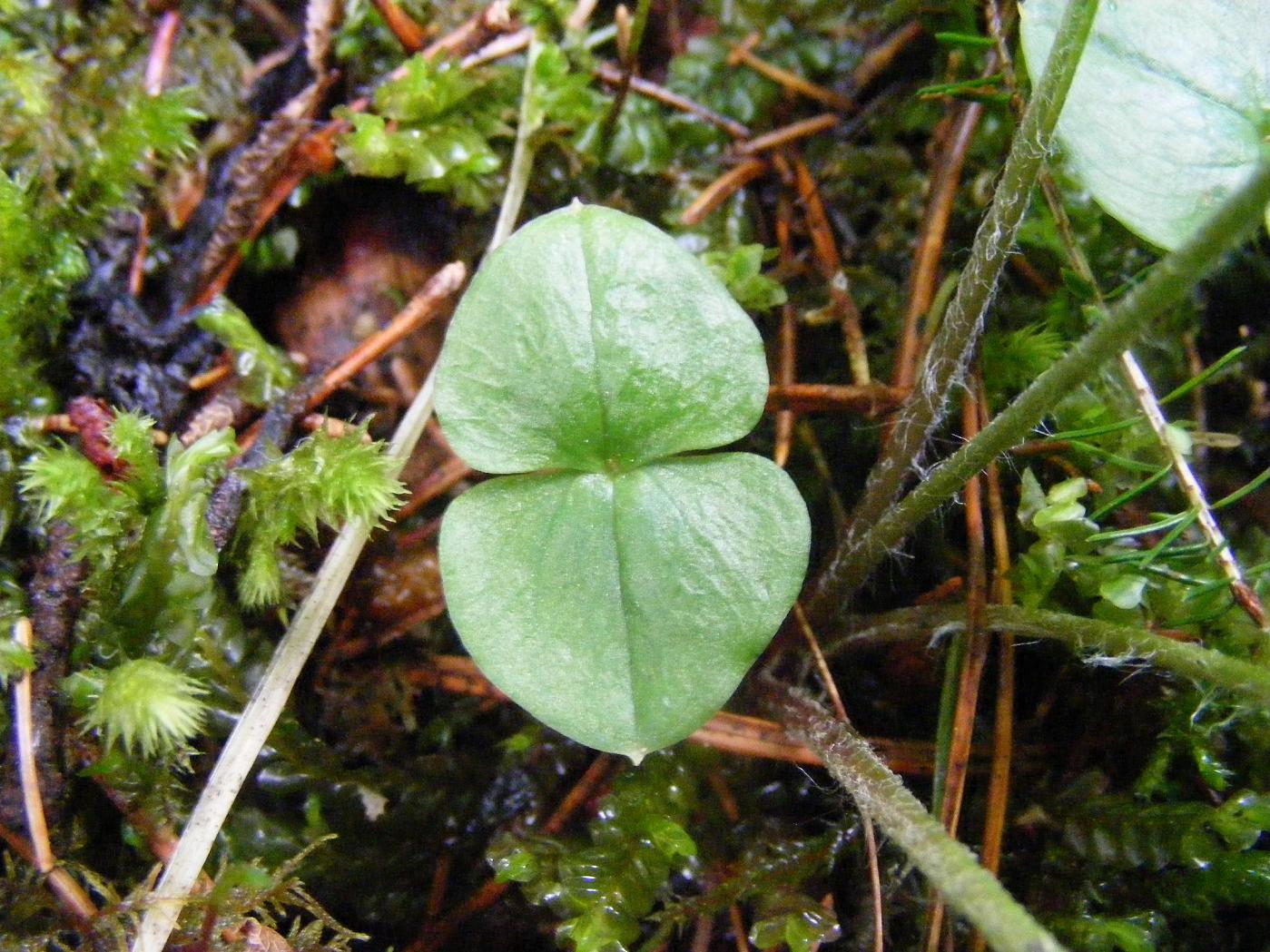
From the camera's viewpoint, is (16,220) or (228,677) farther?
(16,220)

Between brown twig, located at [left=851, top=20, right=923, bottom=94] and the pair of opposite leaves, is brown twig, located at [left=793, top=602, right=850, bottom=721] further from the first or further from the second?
brown twig, located at [left=851, top=20, right=923, bottom=94]

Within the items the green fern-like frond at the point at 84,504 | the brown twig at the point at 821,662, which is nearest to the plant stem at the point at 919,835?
the brown twig at the point at 821,662

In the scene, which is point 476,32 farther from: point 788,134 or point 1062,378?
point 1062,378

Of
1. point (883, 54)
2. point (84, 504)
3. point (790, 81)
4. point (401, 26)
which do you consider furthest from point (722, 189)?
point (84, 504)

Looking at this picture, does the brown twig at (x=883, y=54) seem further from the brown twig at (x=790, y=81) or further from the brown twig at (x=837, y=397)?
the brown twig at (x=837, y=397)

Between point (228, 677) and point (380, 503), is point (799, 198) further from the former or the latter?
point (228, 677)

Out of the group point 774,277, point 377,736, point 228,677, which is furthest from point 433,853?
point 774,277

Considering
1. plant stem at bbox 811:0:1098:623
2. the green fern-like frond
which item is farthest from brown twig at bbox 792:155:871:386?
the green fern-like frond
